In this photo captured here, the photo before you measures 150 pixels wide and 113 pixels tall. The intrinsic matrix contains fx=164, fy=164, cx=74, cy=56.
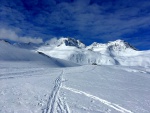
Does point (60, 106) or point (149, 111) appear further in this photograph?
point (149, 111)

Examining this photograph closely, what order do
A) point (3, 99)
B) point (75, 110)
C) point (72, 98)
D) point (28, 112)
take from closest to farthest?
point (28, 112)
point (75, 110)
point (3, 99)
point (72, 98)

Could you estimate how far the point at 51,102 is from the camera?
1066 cm

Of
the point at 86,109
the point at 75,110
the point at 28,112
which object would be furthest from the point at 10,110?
the point at 86,109

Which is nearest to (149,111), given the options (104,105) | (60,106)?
(104,105)

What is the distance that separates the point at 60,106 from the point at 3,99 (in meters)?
3.80

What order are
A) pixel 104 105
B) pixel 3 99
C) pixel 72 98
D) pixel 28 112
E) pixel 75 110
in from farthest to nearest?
1. pixel 72 98
2. pixel 104 105
3. pixel 3 99
4. pixel 75 110
5. pixel 28 112

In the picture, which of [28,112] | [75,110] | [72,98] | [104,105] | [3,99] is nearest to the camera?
[28,112]

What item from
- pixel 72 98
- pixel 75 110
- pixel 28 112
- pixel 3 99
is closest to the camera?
pixel 28 112

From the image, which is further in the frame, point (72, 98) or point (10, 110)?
point (72, 98)

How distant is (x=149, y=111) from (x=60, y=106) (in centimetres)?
615

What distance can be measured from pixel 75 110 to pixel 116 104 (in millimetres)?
3669

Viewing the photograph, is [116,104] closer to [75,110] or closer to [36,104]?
[75,110]

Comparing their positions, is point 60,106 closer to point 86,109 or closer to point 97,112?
point 86,109

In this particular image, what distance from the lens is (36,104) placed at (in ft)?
33.2
